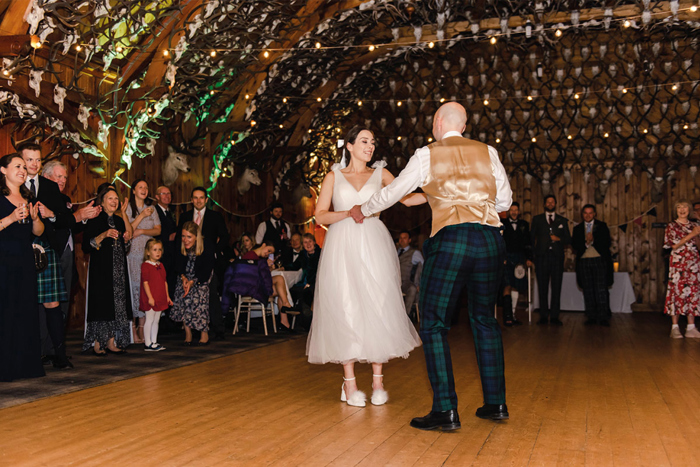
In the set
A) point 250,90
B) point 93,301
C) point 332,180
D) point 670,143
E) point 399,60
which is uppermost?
point 399,60

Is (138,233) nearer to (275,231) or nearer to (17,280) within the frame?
(17,280)

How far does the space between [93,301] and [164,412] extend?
2.43 m

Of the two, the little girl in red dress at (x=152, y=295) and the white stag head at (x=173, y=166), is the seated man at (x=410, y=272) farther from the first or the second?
the little girl in red dress at (x=152, y=295)

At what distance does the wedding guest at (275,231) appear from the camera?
9.24m

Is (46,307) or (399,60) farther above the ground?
(399,60)

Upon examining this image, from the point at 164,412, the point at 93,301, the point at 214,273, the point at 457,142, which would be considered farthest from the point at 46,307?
the point at 457,142

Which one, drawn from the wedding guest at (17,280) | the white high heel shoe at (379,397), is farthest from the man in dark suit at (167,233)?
the white high heel shoe at (379,397)

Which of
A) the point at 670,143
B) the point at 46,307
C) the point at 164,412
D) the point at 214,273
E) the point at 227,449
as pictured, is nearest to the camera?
the point at 227,449

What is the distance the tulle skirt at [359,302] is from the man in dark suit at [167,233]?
11.8 ft

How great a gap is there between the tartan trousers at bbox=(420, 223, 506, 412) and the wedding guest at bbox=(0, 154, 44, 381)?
2664 millimetres

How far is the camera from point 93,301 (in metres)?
5.63

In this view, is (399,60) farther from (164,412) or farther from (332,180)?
(164,412)

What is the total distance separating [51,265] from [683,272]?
6.31 meters

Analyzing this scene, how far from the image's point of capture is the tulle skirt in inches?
145
